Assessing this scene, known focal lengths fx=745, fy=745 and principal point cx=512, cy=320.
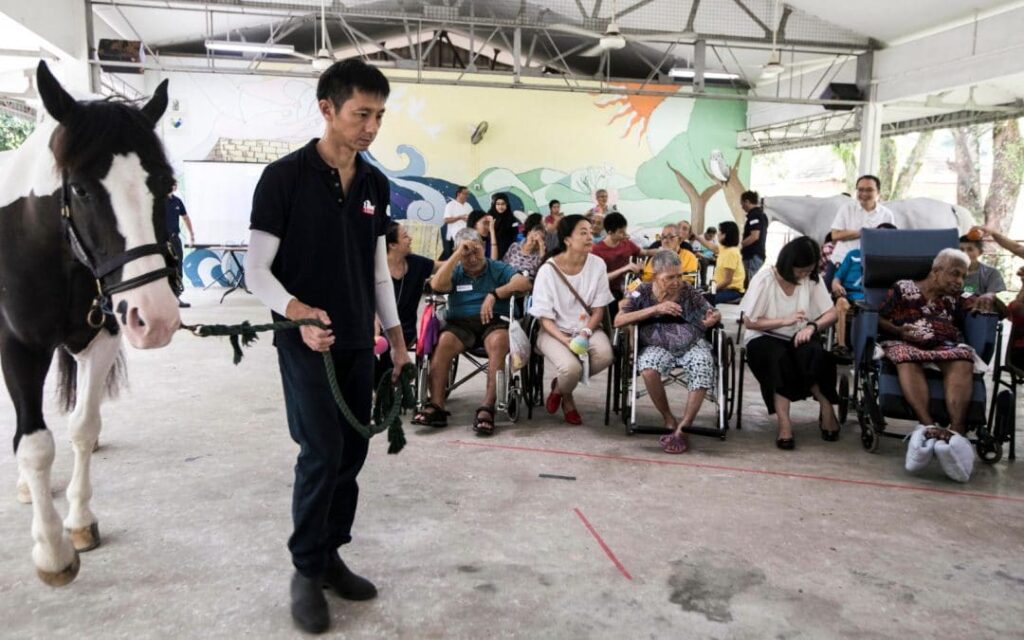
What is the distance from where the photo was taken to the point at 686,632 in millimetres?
1989

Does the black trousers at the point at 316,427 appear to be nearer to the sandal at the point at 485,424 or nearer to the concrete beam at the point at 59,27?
the sandal at the point at 485,424

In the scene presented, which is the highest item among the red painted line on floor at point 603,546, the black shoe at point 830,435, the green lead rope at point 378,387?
the green lead rope at point 378,387

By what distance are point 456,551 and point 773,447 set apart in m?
2.06

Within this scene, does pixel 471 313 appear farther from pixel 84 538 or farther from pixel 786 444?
pixel 84 538

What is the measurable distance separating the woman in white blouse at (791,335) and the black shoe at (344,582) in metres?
2.48

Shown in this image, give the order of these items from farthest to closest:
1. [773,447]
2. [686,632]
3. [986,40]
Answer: [986,40] < [773,447] < [686,632]

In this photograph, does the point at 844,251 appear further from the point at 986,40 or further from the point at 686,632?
the point at 986,40

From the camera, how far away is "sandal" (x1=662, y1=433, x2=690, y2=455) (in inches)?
144

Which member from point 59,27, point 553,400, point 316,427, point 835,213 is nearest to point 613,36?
point 835,213

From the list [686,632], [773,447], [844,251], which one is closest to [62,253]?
[686,632]

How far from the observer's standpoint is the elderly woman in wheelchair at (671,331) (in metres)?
3.86

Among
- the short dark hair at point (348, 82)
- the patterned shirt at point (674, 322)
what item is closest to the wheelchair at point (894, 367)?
the patterned shirt at point (674, 322)

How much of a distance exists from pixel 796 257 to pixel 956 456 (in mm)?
1268

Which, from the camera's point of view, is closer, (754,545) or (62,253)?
(62,253)
